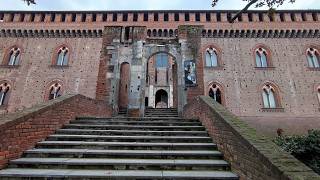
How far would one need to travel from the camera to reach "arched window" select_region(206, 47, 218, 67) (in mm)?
20812

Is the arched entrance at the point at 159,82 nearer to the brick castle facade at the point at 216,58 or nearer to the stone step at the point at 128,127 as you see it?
the brick castle facade at the point at 216,58

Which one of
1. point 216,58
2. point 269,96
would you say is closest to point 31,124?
point 216,58

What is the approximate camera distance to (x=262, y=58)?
2098 cm

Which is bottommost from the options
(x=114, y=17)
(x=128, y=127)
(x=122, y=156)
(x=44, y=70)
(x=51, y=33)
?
(x=122, y=156)

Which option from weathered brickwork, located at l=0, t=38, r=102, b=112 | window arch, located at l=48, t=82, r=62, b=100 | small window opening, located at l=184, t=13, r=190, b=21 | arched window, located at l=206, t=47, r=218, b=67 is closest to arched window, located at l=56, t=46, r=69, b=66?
weathered brickwork, located at l=0, t=38, r=102, b=112

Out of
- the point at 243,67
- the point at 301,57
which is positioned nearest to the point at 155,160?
the point at 243,67

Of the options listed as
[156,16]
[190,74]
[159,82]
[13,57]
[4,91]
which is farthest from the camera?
[159,82]

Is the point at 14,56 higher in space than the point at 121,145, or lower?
higher

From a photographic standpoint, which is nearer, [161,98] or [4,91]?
[4,91]

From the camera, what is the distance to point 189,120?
7.05 metres

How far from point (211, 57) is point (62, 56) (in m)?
14.1

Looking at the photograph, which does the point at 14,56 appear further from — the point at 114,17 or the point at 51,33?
the point at 114,17

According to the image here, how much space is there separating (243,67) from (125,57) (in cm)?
1303

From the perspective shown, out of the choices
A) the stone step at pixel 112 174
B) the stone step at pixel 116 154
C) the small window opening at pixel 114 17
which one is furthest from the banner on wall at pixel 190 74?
the small window opening at pixel 114 17
